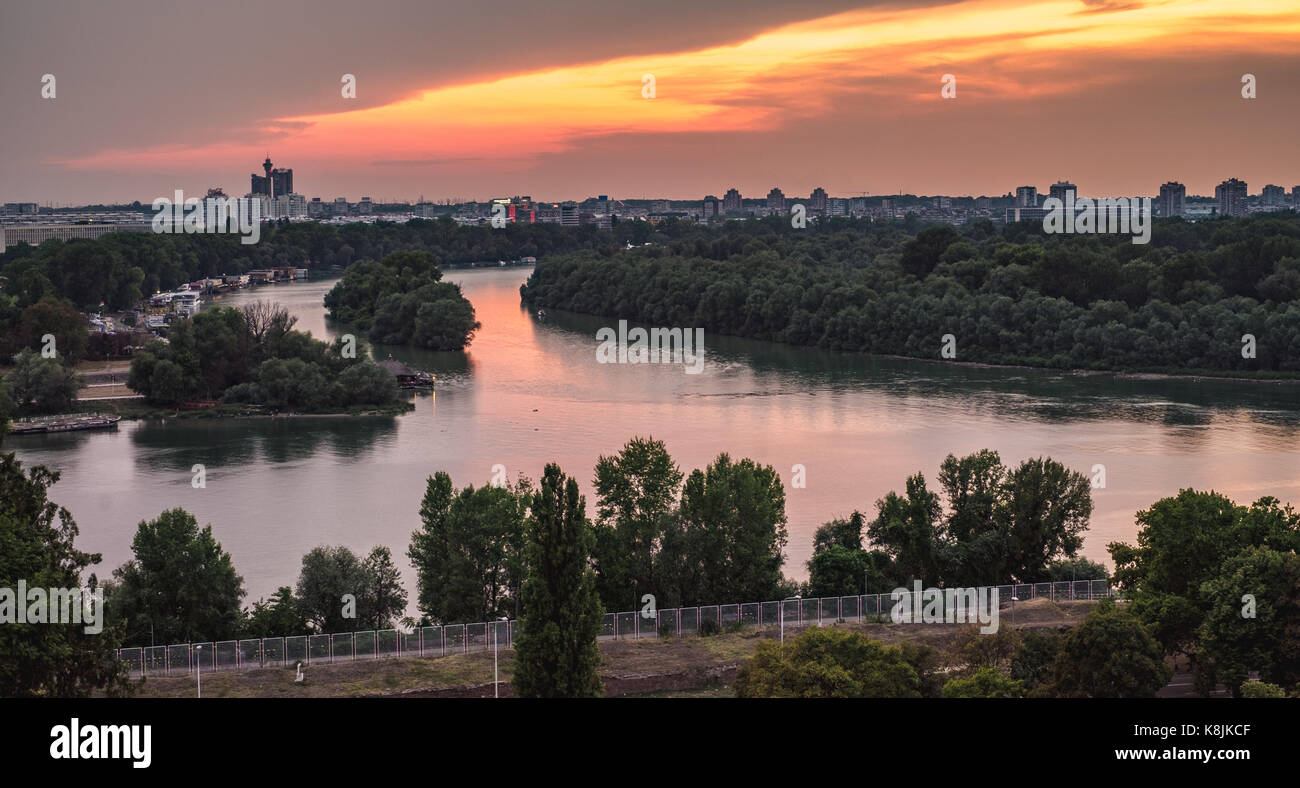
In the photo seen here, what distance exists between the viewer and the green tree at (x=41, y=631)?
5328mm

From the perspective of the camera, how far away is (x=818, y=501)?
1243 centimetres

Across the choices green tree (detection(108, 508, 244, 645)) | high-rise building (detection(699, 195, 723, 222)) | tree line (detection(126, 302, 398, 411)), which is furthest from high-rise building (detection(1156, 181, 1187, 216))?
green tree (detection(108, 508, 244, 645))

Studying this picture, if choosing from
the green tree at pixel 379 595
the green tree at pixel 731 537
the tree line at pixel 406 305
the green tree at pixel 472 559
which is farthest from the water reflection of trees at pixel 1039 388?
the green tree at pixel 379 595

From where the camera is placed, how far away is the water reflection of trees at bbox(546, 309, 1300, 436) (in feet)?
58.5

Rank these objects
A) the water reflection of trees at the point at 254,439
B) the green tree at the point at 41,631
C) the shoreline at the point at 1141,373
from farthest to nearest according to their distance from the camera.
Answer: the shoreline at the point at 1141,373 < the water reflection of trees at the point at 254,439 < the green tree at the point at 41,631

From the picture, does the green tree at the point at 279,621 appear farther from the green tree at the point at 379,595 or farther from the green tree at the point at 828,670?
the green tree at the point at 828,670

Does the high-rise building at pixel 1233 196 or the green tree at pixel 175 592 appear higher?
the high-rise building at pixel 1233 196

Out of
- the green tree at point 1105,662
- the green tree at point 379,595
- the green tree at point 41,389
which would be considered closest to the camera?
the green tree at point 1105,662

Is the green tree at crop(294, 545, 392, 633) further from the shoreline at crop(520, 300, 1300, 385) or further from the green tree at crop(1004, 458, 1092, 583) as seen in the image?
the shoreline at crop(520, 300, 1300, 385)

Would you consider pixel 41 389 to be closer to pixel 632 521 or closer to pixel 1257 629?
pixel 632 521

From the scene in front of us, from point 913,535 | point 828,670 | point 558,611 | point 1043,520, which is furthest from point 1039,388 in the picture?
point 558,611

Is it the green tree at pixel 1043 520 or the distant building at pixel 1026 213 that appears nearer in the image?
the green tree at pixel 1043 520

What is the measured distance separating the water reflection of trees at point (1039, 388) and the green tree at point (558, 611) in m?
12.3
